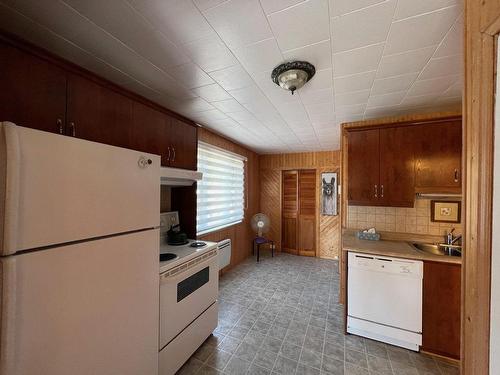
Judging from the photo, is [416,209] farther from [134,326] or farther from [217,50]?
[134,326]

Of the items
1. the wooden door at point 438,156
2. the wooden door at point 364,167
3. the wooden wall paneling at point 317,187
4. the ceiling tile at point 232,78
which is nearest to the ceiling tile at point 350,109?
the wooden door at point 364,167

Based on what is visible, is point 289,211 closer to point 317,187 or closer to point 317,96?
point 317,187

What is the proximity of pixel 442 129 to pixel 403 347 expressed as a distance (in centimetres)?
232

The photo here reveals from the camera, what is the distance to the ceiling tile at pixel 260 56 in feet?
4.31

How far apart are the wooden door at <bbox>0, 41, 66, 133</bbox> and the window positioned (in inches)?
72.2

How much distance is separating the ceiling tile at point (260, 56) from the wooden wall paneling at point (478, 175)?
0.91m

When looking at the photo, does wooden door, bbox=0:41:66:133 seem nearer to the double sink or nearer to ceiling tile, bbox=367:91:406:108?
ceiling tile, bbox=367:91:406:108

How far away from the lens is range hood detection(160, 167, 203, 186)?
171 cm

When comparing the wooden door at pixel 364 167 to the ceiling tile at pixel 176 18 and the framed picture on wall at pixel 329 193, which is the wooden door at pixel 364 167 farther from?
the ceiling tile at pixel 176 18

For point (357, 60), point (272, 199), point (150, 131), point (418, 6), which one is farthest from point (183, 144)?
Result: point (272, 199)

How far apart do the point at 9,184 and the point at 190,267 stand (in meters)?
1.31

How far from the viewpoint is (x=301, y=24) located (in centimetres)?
114

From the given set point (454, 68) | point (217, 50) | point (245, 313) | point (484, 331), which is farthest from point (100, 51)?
point (245, 313)

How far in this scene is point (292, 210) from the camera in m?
5.08
